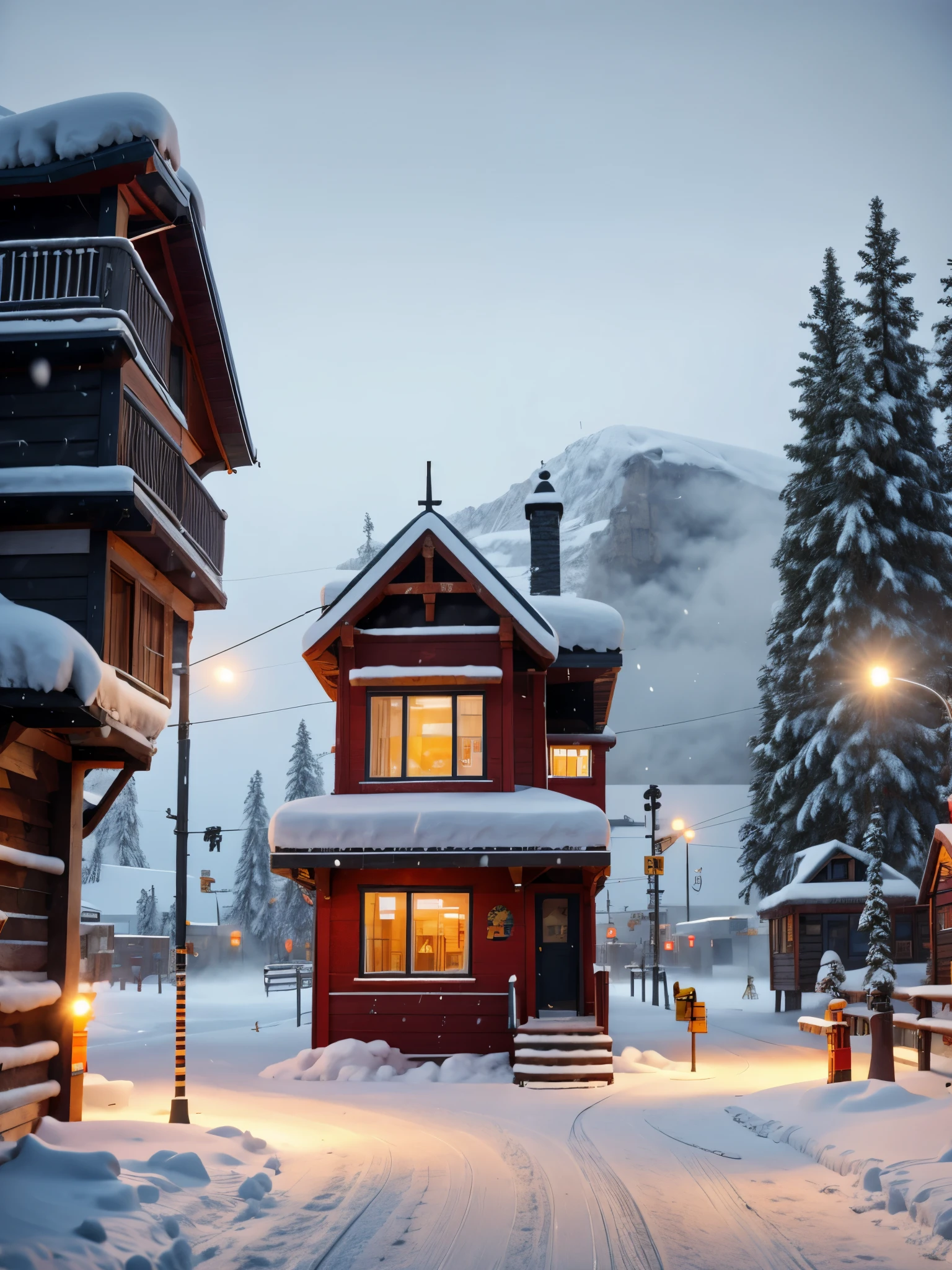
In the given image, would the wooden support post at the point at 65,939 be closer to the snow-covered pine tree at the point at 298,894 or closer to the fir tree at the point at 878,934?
the fir tree at the point at 878,934

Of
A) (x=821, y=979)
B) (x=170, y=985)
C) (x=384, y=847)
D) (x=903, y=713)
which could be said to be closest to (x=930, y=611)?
(x=903, y=713)

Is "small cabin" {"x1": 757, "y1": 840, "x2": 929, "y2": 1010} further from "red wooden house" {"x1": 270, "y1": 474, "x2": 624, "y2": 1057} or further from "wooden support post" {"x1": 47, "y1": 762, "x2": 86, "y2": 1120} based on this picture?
"wooden support post" {"x1": 47, "y1": 762, "x2": 86, "y2": 1120}

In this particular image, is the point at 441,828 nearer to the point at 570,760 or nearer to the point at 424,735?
the point at 424,735

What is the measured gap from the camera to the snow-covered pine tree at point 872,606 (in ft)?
122

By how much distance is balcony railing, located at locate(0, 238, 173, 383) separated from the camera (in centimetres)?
1361

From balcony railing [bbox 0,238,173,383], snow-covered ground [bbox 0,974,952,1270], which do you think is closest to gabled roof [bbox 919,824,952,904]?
snow-covered ground [bbox 0,974,952,1270]

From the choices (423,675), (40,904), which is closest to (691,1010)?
(423,675)

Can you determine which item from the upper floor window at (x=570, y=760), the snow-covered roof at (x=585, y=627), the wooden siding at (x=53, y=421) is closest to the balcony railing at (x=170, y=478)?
the wooden siding at (x=53, y=421)

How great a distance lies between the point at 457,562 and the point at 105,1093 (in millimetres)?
11845

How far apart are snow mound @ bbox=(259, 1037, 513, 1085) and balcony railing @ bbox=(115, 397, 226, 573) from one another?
959 cm

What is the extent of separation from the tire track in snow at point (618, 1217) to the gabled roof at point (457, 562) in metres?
11.7

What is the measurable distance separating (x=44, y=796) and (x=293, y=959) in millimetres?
73673

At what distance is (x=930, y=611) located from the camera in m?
38.3

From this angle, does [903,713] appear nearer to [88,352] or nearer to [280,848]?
[280,848]
